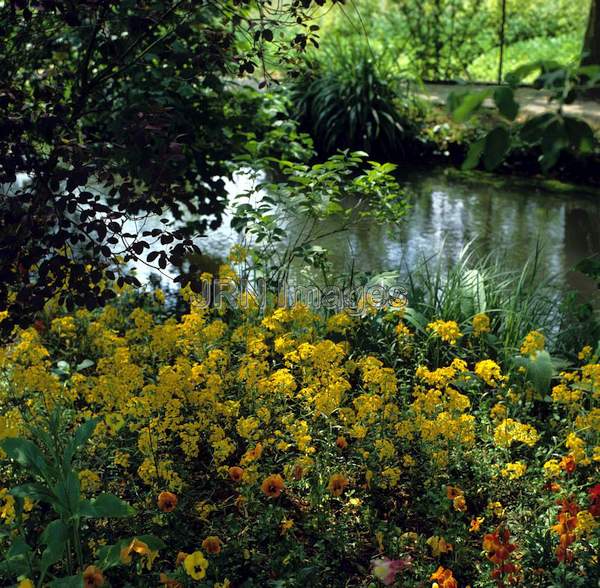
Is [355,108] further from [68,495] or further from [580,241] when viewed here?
[68,495]

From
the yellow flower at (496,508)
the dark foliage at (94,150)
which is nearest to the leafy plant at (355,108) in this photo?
the dark foliage at (94,150)

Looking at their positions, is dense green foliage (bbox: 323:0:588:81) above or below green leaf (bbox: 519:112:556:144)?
above

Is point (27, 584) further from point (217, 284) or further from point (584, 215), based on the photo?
point (584, 215)

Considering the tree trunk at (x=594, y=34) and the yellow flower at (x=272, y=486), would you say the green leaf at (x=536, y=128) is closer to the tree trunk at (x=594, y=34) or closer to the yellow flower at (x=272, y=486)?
the yellow flower at (x=272, y=486)

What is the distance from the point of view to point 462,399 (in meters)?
3.25

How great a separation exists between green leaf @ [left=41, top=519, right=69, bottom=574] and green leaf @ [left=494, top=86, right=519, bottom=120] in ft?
5.63

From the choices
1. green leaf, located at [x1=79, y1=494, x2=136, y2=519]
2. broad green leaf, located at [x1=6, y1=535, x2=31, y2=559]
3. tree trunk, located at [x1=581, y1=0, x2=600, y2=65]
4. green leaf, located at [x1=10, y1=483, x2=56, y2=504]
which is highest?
tree trunk, located at [x1=581, y1=0, x2=600, y2=65]

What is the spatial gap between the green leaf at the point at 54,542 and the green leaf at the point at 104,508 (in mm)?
72

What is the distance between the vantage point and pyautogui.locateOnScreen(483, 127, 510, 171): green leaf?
184 centimetres

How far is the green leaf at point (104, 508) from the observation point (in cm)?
254

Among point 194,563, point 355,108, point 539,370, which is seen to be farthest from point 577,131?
point 355,108

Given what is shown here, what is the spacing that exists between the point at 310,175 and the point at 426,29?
30.8ft

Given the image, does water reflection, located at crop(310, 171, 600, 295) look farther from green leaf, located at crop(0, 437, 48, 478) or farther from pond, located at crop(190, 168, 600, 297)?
green leaf, located at crop(0, 437, 48, 478)

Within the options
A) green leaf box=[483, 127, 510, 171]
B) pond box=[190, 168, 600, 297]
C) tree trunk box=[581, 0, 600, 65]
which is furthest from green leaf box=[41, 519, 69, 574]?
tree trunk box=[581, 0, 600, 65]
